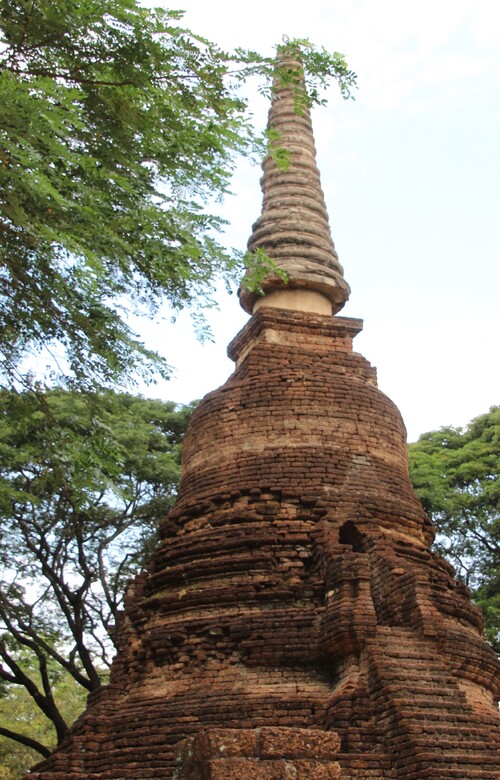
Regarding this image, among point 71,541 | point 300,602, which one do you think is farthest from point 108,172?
point 71,541

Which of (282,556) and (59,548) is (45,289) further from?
(59,548)

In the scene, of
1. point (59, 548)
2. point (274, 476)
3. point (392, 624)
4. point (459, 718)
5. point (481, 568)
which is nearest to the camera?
point (459, 718)

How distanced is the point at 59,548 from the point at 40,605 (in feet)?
7.96

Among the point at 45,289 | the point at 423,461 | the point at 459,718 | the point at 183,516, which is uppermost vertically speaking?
the point at 423,461

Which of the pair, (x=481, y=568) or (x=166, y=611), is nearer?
(x=166, y=611)

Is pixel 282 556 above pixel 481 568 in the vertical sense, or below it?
below

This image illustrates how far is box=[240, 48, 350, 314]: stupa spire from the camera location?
11.8 m

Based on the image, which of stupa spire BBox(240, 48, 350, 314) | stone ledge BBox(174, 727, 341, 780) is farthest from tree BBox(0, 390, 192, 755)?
stone ledge BBox(174, 727, 341, 780)

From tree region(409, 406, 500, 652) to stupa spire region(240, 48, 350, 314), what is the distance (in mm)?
9270

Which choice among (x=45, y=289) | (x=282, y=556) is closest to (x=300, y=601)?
(x=282, y=556)

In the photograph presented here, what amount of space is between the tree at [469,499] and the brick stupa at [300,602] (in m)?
10.3

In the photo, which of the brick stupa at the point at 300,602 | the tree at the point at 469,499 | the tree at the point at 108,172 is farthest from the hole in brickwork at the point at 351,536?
the tree at the point at 469,499

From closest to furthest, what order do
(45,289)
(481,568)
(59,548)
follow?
(45,289)
(59,548)
(481,568)

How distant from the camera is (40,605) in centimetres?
1933
